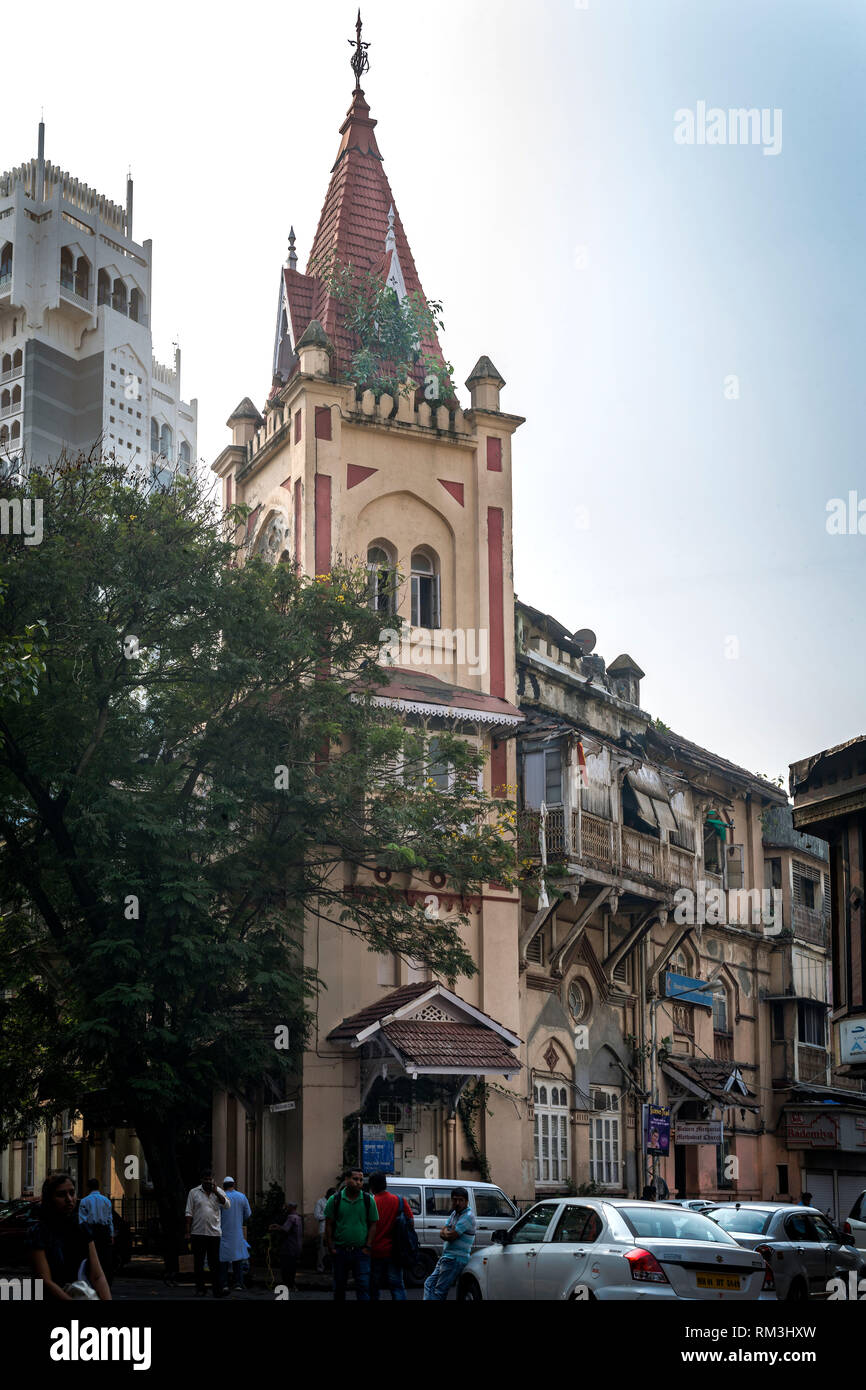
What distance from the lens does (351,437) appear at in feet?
111

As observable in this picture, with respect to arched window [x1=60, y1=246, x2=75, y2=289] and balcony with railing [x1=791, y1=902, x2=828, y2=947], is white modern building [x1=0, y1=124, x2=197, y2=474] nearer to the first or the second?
arched window [x1=60, y1=246, x2=75, y2=289]

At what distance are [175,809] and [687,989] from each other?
54.8 feet

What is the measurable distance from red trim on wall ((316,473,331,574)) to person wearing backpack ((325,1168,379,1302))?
53.8 ft

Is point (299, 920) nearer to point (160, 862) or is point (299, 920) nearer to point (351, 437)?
point (160, 862)

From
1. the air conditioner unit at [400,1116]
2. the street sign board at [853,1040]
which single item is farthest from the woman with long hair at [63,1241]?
the air conditioner unit at [400,1116]

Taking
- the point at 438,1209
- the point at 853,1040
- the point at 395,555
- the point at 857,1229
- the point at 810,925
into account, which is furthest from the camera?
the point at 810,925

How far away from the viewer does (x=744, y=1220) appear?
20.6 metres

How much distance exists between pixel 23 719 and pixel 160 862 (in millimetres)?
3066

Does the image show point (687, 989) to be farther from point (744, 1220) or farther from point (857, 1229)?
point (744, 1220)

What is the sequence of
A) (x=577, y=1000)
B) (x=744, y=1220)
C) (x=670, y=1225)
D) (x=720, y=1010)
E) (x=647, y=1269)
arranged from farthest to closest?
1. (x=720, y=1010)
2. (x=577, y=1000)
3. (x=744, y=1220)
4. (x=670, y=1225)
5. (x=647, y=1269)

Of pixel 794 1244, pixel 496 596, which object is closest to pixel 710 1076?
pixel 496 596

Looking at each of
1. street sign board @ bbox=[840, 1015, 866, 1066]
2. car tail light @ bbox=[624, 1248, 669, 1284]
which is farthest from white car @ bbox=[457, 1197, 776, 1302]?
street sign board @ bbox=[840, 1015, 866, 1066]
